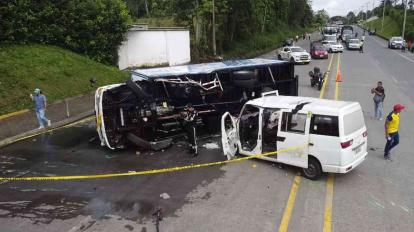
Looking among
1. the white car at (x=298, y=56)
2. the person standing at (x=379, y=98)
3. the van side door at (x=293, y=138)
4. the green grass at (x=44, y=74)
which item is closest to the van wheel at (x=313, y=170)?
the van side door at (x=293, y=138)

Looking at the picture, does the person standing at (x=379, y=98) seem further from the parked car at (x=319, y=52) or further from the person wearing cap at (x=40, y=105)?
the parked car at (x=319, y=52)

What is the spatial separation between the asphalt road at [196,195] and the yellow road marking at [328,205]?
0.02 m

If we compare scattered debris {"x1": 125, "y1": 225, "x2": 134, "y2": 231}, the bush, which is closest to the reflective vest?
scattered debris {"x1": 125, "y1": 225, "x2": 134, "y2": 231}

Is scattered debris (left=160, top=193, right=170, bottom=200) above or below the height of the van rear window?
below

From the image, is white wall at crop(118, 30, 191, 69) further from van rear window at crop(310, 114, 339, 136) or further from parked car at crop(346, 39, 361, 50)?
parked car at crop(346, 39, 361, 50)

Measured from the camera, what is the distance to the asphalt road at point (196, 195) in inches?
295

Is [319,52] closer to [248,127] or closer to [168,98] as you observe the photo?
[168,98]

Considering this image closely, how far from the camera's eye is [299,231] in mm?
7109

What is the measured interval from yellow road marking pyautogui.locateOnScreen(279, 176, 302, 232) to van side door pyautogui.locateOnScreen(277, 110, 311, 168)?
46 cm

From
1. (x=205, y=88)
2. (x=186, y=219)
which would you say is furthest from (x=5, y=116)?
(x=186, y=219)

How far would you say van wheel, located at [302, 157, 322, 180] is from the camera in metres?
9.28

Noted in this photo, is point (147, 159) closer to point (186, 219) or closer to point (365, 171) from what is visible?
point (186, 219)

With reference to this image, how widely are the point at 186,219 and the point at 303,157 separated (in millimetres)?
3339

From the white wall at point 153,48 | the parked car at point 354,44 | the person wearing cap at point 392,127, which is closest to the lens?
the person wearing cap at point 392,127
